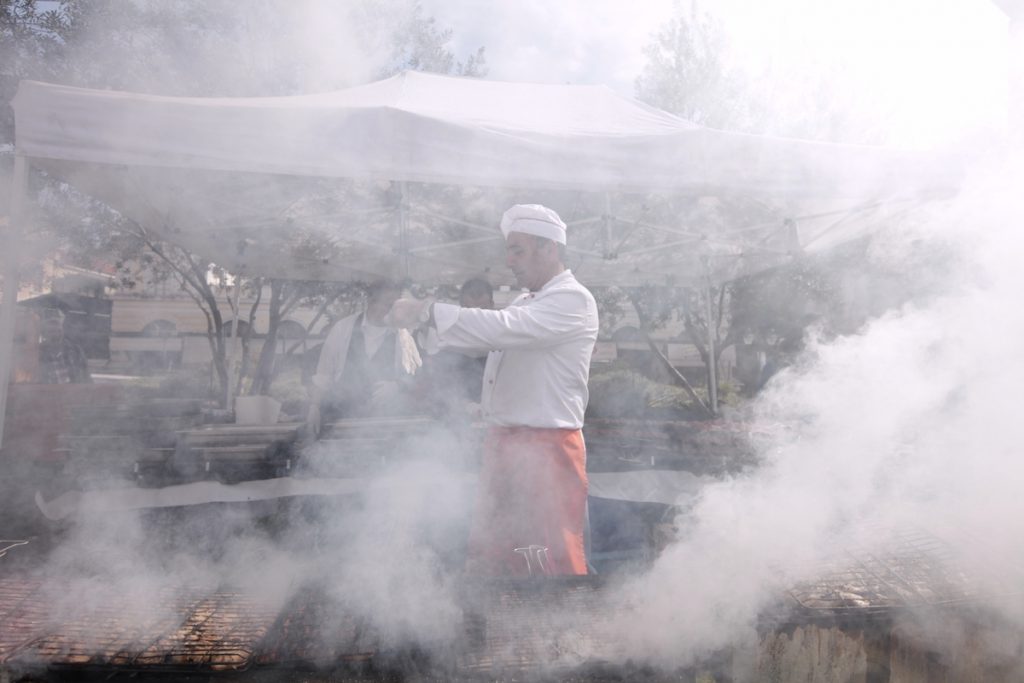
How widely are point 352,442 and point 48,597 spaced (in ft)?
5.63

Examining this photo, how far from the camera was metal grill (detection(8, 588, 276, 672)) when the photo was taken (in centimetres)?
146

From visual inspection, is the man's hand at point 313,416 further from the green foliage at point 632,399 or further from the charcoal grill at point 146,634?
the green foliage at point 632,399

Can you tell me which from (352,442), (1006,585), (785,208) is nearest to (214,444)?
(352,442)

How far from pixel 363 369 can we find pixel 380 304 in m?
0.45

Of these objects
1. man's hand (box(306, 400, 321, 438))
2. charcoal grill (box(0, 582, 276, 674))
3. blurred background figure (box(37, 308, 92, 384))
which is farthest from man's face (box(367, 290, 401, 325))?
blurred background figure (box(37, 308, 92, 384))

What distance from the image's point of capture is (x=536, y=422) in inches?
91.4

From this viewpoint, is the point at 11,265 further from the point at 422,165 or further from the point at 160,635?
the point at 160,635

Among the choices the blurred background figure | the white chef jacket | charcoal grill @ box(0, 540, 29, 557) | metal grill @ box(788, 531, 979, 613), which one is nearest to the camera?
metal grill @ box(788, 531, 979, 613)

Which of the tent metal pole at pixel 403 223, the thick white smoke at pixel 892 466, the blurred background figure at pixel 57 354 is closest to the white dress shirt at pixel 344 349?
the tent metal pole at pixel 403 223

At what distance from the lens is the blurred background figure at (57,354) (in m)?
8.35

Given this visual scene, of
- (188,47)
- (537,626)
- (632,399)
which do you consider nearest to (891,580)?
(537,626)

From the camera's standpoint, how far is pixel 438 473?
3344mm

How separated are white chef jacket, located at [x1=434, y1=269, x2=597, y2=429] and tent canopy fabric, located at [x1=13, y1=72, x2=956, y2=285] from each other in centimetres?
126

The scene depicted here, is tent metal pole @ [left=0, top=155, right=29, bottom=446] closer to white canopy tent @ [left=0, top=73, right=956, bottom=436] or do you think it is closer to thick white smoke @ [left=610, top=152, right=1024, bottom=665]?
white canopy tent @ [left=0, top=73, right=956, bottom=436]
